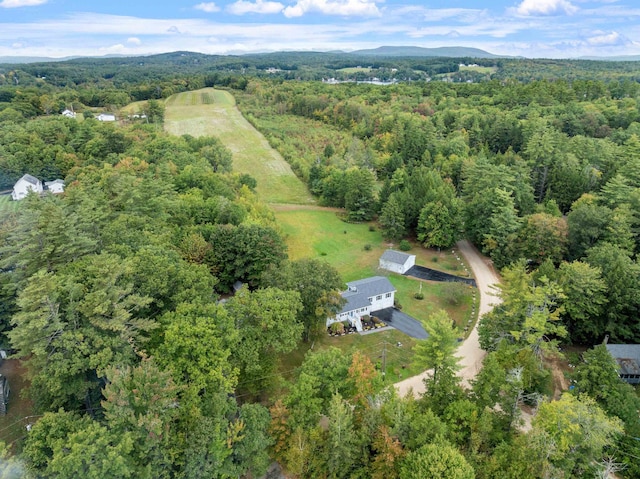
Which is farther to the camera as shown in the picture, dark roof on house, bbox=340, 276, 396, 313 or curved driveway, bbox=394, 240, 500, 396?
dark roof on house, bbox=340, 276, 396, 313

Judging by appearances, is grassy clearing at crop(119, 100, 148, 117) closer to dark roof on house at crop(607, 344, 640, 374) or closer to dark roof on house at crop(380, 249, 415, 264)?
dark roof on house at crop(380, 249, 415, 264)

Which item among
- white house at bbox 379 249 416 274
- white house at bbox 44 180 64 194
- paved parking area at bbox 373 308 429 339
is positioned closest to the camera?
paved parking area at bbox 373 308 429 339

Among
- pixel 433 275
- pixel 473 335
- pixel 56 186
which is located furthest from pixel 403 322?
pixel 56 186

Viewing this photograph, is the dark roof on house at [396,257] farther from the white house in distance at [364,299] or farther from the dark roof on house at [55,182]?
the dark roof on house at [55,182]

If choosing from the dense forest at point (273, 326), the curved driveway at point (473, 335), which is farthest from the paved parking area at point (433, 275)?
the dense forest at point (273, 326)

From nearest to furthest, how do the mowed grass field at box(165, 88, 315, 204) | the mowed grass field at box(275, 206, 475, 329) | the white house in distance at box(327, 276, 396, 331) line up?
1. the white house in distance at box(327, 276, 396, 331)
2. the mowed grass field at box(275, 206, 475, 329)
3. the mowed grass field at box(165, 88, 315, 204)

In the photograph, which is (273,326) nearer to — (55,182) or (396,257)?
(396,257)

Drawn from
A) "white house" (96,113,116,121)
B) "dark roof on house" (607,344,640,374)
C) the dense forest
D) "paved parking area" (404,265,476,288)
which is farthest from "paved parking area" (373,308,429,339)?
"white house" (96,113,116,121)
